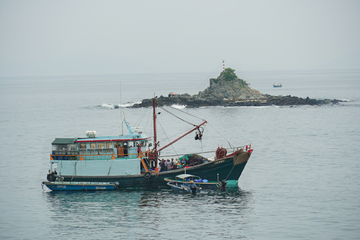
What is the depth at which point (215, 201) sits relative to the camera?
33.5 meters

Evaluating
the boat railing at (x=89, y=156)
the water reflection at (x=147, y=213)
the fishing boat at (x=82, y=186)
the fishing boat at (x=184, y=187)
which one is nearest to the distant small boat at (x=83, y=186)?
the fishing boat at (x=82, y=186)

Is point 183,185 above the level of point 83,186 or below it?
above

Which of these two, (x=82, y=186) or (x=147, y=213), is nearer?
(x=147, y=213)

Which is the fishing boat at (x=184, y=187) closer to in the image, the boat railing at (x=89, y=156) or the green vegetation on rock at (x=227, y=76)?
the boat railing at (x=89, y=156)

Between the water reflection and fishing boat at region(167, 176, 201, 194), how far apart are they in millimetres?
583

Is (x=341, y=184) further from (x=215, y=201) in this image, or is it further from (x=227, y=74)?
(x=227, y=74)

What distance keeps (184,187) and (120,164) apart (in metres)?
6.29

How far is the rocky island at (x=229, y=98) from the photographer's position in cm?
10856

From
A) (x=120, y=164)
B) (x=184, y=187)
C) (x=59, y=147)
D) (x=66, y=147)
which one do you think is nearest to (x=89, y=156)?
(x=66, y=147)

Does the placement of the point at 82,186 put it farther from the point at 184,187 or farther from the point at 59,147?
the point at 184,187

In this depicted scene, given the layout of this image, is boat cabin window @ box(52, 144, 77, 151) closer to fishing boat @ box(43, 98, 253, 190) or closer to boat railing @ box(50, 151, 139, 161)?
fishing boat @ box(43, 98, 253, 190)

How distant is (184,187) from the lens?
35906mm

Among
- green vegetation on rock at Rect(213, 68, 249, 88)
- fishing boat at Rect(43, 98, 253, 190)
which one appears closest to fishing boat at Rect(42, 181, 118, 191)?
fishing boat at Rect(43, 98, 253, 190)

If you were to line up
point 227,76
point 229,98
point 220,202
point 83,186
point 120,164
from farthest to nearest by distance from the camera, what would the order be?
point 229,98 < point 227,76 < point 120,164 < point 83,186 < point 220,202
